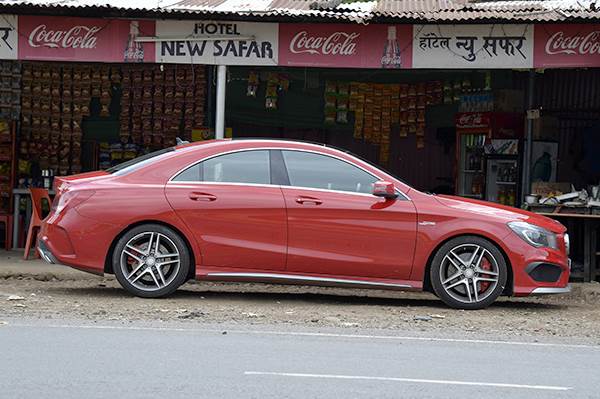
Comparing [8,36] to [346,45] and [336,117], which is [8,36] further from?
[336,117]

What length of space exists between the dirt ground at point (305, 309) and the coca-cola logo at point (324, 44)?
3.15 metres

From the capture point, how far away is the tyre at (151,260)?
412 inches

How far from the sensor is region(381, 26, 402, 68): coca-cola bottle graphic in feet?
44.6

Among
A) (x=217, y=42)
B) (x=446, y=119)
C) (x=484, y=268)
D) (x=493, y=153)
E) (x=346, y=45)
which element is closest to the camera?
(x=484, y=268)

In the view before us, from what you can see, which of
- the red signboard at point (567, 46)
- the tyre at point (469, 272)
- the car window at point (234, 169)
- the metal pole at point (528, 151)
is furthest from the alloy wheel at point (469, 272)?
the metal pole at point (528, 151)

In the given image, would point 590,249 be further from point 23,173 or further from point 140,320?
point 23,173

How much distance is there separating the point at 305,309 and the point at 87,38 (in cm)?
524

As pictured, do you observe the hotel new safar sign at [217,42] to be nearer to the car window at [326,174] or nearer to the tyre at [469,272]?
the car window at [326,174]

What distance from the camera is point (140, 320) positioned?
9.46 meters

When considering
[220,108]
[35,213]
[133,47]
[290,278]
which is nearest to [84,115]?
[35,213]

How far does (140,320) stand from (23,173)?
8.31 meters

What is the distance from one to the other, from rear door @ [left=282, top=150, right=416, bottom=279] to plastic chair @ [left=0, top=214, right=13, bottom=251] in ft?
23.9

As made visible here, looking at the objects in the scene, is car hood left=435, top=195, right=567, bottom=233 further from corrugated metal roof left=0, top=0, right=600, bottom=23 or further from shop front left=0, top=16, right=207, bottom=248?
shop front left=0, top=16, right=207, bottom=248

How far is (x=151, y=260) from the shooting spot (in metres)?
10.5
